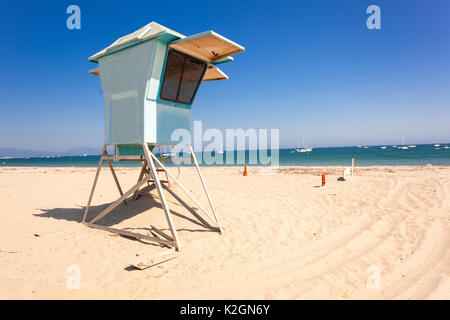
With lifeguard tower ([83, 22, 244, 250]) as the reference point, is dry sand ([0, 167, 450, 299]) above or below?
below

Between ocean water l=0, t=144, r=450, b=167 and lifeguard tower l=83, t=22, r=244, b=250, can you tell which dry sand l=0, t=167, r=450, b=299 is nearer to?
lifeguard tower l=83, t=22, r=244, b=250

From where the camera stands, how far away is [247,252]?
5.29 metres

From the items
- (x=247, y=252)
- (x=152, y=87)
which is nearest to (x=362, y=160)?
(x=247, y=252)

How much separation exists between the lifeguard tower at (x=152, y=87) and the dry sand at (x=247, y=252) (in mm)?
685

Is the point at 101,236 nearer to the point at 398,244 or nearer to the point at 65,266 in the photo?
the point at 65,266

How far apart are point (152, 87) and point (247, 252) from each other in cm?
427

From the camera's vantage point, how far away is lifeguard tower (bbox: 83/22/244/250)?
5469 mm

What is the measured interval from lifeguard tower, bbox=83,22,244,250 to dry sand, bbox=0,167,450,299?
685 mm

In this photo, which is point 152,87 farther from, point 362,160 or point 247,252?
point 362,160

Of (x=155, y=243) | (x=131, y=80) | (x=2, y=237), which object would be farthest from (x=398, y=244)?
(x=2, y=237)

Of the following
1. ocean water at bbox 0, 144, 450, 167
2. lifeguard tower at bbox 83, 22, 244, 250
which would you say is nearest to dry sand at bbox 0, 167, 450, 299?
lifeguard tower at bbox 83, 22, 244, 250

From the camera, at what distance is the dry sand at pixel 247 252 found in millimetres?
3875

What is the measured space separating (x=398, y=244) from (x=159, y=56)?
6862 millimetres

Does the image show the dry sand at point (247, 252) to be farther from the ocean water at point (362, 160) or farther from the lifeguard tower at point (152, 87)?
the ocean water at point (362, 160)
